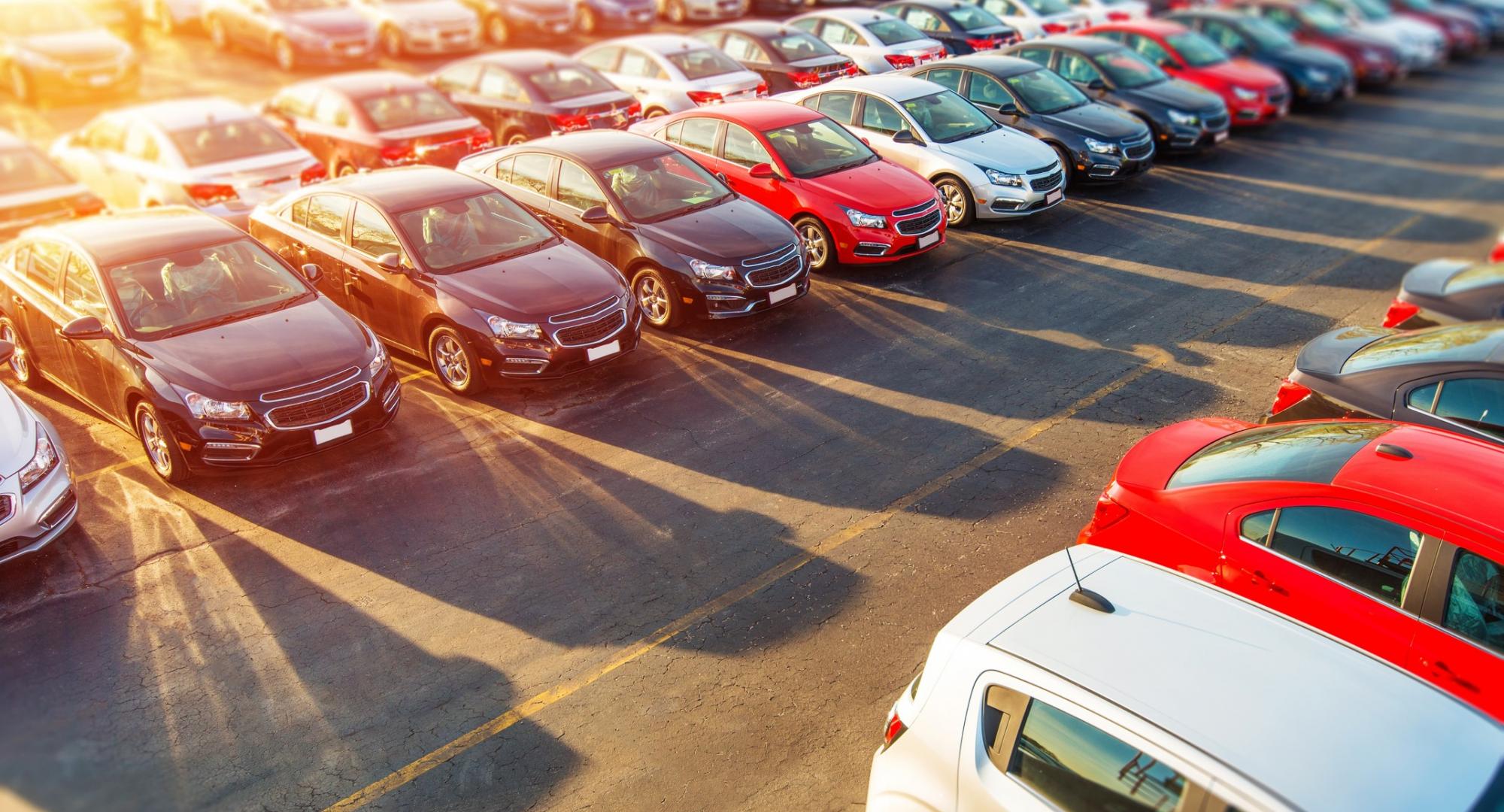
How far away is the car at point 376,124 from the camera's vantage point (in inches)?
578

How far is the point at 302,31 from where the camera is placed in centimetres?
2217

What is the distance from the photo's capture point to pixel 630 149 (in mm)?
11977

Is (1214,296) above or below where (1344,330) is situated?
below

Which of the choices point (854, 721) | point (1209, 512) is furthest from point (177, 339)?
point (1209, 512)

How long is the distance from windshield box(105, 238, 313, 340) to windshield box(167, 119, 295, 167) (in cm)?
478

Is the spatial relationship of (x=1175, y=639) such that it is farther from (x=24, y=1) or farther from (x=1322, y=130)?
(x=24, y=1)

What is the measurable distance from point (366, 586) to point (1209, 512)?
17.4 feet

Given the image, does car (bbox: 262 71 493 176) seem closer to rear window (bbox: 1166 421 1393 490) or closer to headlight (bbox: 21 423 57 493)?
headlight (bbox: 21 423 57 493)

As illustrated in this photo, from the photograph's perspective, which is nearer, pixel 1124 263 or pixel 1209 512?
pixel 1209 512

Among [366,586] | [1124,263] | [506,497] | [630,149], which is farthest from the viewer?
[1124,263]

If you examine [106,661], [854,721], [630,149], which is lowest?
[106,661]

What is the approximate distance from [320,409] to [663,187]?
4.63m

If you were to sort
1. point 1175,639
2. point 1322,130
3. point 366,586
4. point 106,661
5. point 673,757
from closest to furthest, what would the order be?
point 1175,639 < point 673,757 < point 106,661 < point 366,586 < point 1322,130

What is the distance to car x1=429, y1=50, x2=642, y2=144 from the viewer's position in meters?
15.8
